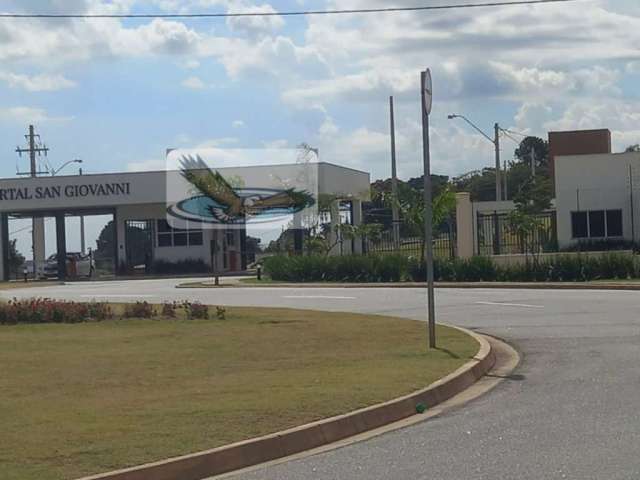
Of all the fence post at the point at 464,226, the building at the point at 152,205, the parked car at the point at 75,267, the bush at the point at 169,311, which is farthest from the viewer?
the parked car at the point at 75,267

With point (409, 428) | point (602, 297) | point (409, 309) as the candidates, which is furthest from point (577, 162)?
point (409, 428)

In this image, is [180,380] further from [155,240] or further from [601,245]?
[155,240]

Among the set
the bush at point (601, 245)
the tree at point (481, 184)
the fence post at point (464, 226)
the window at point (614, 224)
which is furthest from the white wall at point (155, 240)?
the tree at point (481, 184)

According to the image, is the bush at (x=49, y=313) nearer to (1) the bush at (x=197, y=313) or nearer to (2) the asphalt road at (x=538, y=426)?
(1) the bush at (x=197, y=313)

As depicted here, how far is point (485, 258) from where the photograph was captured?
3597 centimetres

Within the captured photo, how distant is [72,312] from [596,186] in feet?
112

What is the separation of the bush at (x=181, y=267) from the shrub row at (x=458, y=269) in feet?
53.9

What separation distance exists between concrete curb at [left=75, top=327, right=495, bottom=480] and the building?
1684 inches

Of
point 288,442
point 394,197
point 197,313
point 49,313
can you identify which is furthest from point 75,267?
point 288,442

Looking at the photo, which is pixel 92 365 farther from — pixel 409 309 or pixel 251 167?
pixel 251 167

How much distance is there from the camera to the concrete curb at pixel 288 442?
8125mm

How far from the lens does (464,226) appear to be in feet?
134

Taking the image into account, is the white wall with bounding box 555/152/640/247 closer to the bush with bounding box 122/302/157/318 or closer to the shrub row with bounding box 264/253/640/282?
the shrub row with bounding box 264/253/640/282

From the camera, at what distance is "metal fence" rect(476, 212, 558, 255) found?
39.8 m
